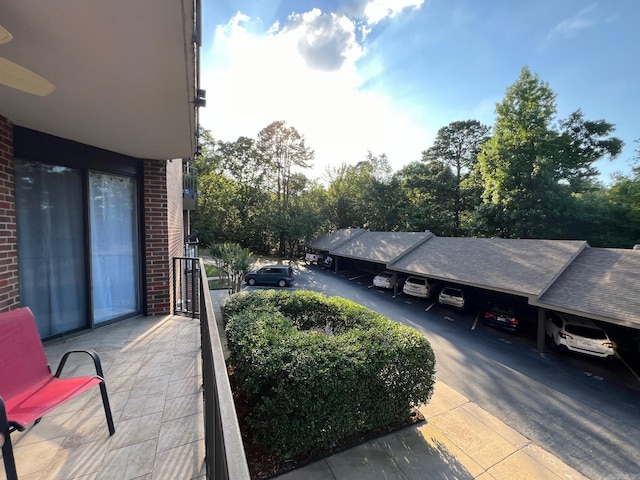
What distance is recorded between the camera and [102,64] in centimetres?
199

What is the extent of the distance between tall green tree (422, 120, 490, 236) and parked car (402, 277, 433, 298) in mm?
17175

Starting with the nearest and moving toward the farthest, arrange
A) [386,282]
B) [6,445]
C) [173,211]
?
[6,445] < [173,211] < [386,282]

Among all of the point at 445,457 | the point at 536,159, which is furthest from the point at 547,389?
the point at 536,159

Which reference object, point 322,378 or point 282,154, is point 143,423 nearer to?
point 322,378

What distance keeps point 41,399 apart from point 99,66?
2.45 meters

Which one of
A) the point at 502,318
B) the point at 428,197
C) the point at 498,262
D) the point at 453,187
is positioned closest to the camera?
the point at 502,318

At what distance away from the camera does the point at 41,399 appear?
5.78 feet

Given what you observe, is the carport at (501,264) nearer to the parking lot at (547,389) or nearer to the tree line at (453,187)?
the parking lot at (547,389)

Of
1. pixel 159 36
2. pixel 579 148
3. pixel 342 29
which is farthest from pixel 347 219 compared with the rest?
pixel 159 36

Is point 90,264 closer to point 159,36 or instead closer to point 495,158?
point 159,36

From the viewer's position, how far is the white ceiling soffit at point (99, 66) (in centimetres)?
151

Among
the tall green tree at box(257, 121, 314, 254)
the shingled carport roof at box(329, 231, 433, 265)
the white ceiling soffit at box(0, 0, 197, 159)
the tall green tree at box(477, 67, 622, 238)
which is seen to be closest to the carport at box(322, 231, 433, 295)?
the shingled carport roof at box(329, 231, 433, 265)

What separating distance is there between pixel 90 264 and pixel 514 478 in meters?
6.64

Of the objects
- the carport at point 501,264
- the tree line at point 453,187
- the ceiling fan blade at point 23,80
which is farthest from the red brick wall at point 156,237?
the tree line at point 453,187
